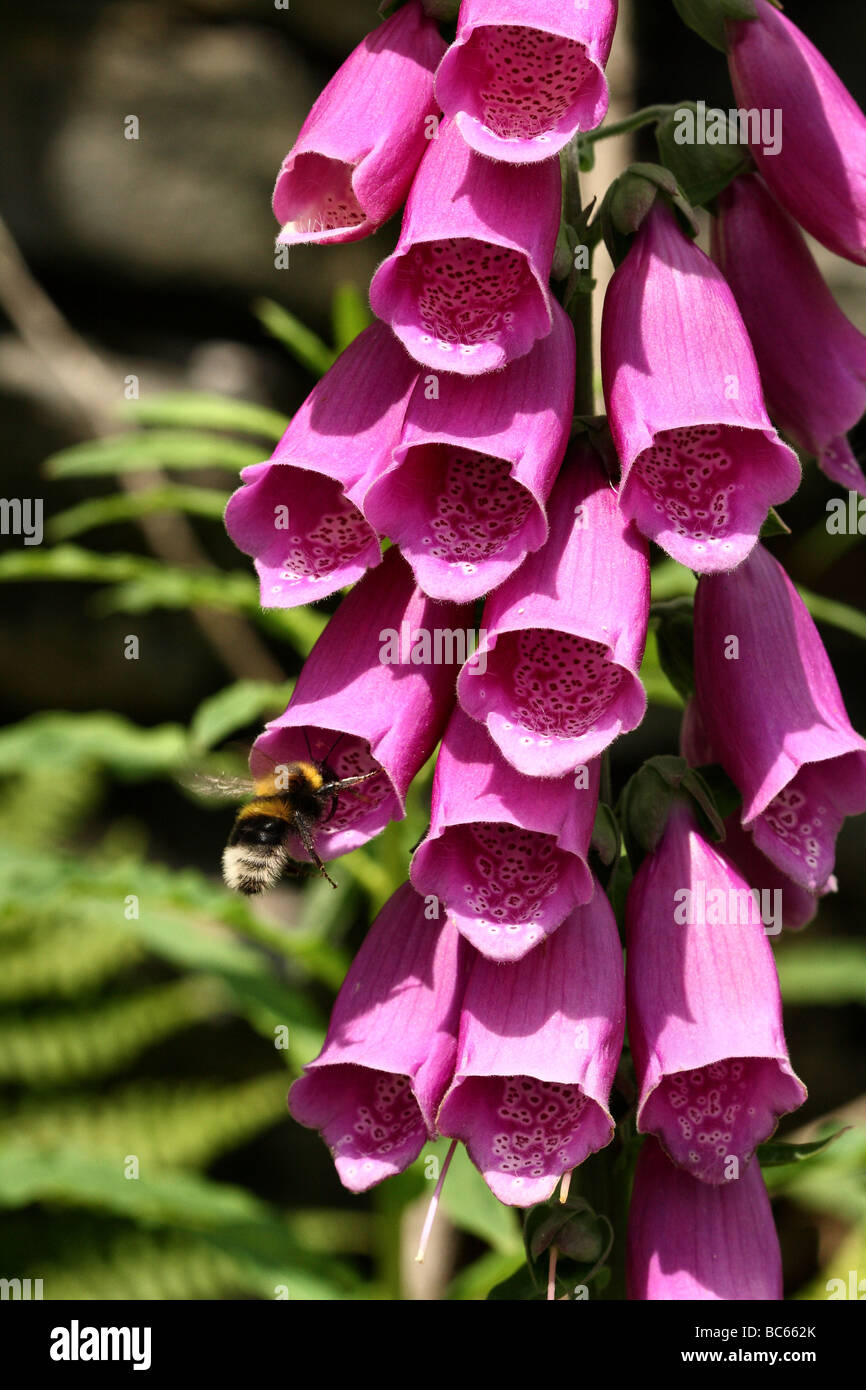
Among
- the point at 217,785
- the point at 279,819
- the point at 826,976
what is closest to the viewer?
the point at 279,819

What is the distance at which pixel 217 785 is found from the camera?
1289 mm

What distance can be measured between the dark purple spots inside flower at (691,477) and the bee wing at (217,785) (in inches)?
22.4

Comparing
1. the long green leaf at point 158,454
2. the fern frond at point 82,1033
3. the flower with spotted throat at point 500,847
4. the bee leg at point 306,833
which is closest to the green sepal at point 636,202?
the flower with spotted throat at point 500,847

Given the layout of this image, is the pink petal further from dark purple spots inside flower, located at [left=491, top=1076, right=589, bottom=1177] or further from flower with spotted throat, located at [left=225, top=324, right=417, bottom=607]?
flower with spotted throat, located at [left=225, top=324, right=417, bottom=607]

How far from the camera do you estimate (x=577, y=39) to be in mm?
771

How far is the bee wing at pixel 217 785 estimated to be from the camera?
4.21 ft

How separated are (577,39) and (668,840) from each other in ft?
1.67

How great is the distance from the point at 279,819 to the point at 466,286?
507mm

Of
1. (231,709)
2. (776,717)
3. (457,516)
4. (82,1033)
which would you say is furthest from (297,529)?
(82,1033)

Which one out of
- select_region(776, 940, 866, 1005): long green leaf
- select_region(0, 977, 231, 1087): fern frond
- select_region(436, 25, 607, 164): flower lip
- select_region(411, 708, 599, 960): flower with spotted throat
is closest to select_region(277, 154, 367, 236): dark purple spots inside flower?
select_region(436, 25, 607, 164): flower lip

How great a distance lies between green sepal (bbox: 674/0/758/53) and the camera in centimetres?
93

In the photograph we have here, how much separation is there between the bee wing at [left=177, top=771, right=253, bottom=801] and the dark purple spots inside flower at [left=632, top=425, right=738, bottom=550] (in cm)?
57

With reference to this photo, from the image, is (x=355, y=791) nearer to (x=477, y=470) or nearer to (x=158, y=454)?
(x=477, y=470)
